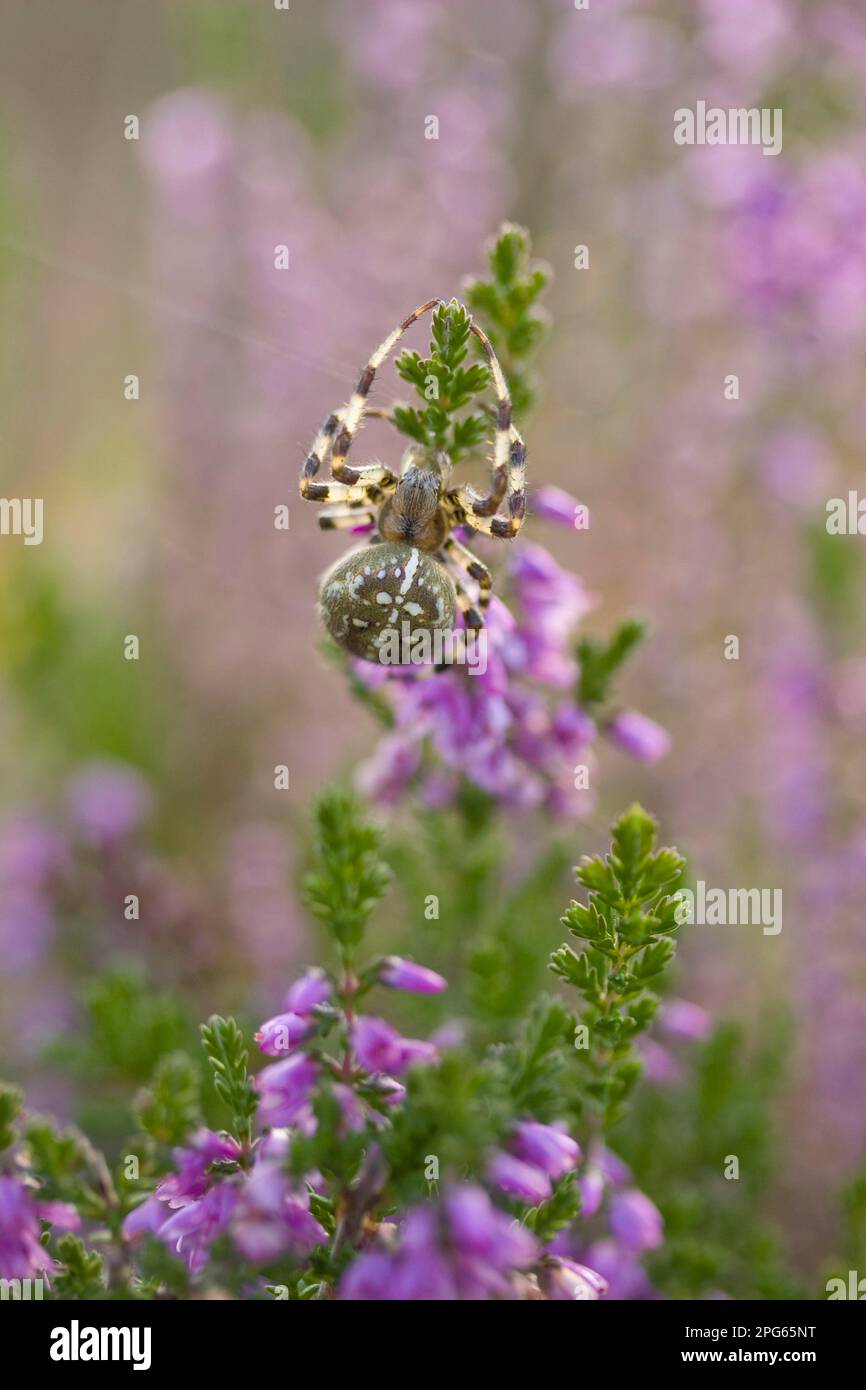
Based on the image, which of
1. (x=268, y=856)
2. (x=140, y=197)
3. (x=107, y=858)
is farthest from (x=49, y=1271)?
(x=140, y=197)

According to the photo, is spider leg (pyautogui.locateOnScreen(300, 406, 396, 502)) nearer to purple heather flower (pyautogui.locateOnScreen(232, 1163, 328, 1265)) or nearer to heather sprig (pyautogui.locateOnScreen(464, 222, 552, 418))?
heather sprig (pyautogui.locateOnScreen(464, 222, 552, 418))

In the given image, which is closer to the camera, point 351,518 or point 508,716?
point 508,716

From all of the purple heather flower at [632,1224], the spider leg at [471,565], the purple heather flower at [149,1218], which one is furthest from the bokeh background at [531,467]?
the spider leg at [471,565]

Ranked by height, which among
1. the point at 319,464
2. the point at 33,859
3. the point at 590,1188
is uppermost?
the point at 319,464

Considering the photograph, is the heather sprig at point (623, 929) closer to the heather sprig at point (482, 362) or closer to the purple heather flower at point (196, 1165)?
the purple heather flower at point (196, 1165)

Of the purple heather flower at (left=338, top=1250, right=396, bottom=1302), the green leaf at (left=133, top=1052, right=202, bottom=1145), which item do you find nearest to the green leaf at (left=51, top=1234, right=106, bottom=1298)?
the green leaf at (left=133, top=1052, right=202, bottom=1145)

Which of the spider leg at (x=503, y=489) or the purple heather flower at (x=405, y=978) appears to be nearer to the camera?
the purple heather flower at (x=405, y=978)

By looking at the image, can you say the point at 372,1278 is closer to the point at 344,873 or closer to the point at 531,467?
the point at 344,873

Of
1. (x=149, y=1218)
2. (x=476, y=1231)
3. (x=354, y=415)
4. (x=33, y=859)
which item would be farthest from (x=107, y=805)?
(x=476, y=1231)

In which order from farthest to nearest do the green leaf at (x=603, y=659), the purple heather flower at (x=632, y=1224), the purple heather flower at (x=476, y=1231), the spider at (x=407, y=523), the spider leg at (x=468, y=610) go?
the green leaf at (x=603, y=659)
the spider leg at (x=468, y=610)
the spider at (x=407, y=523)
the purple heather flower at (x=632, y=1224)
the purple heather flower at (x=476, y=1231)
